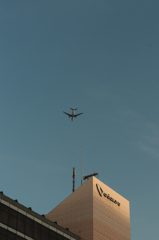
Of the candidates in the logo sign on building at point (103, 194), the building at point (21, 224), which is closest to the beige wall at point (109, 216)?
Answer: the logo sign on building at point (103, 194)

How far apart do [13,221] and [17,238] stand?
3.83 m

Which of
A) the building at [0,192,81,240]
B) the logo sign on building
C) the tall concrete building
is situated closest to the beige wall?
the tall concrete building

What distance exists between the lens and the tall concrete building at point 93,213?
5389 inches

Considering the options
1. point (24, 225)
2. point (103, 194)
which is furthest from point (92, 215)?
point (24, 225)

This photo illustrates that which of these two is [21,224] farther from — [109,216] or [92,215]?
[109,216]

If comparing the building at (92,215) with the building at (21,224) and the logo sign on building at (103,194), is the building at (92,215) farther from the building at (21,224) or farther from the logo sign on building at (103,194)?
the building at (21,224)

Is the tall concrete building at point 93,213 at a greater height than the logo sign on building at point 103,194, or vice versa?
the logo sign on building at point 103,194

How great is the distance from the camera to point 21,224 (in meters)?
97.9

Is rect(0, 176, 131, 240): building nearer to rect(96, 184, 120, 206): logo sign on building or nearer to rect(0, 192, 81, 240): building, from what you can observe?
rect(96, 184, 120, 206): logo sign on building

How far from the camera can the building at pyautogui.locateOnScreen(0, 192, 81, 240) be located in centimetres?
9325

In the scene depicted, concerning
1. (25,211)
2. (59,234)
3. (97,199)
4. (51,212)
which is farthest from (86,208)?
(25,211)

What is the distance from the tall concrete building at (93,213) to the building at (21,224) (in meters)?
28.4

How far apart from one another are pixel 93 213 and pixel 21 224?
143ft

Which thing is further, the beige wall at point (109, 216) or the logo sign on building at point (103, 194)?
the logo sign on building at point (103, 194)
